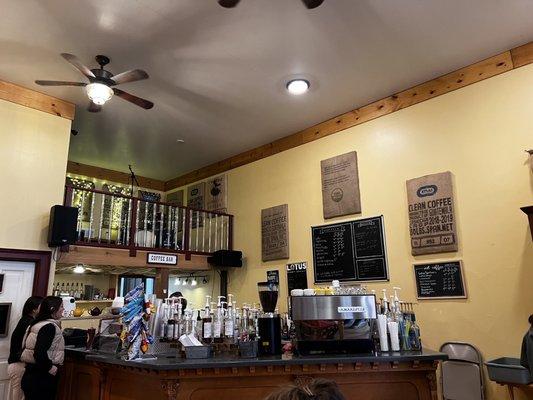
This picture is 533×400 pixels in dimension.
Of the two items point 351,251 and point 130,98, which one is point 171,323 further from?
point 351,251

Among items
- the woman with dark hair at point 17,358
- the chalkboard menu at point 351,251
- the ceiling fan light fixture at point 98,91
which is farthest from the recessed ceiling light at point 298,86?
the woman with dark hair at point 17,358

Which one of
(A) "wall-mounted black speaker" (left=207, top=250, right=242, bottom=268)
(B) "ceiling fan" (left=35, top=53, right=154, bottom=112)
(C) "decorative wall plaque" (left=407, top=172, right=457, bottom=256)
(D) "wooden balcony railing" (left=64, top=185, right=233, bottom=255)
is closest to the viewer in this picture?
(B) "ceiling fan" (left=35, top=53, right=154, bottom=112)

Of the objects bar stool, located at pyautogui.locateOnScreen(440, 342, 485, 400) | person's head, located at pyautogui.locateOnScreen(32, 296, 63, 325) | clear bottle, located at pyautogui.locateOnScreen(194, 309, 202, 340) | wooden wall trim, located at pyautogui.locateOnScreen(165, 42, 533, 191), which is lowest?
bar stool, located at pyautogui.locateOnScreen(440, 342, 485, 400)

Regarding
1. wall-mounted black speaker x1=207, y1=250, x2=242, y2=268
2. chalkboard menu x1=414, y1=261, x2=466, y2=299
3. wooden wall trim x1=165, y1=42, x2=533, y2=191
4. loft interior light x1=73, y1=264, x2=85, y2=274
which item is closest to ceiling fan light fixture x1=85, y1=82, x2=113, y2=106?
wooden wall trim x1=165, y1=42, x2=533, y2=191

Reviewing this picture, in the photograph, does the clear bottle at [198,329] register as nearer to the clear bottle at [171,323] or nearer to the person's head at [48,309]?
the clear bottle at [171,323]

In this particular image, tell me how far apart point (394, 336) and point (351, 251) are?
2.15 m

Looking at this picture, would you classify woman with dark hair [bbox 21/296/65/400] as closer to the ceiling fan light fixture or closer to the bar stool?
the ceiling fan light fixture

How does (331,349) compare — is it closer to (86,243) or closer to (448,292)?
(448,292)

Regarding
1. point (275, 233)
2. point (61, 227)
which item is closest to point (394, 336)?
point (275, 233)

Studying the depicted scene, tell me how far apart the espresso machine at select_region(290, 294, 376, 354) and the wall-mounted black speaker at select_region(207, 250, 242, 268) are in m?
3.52

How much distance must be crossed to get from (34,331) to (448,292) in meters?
4.20

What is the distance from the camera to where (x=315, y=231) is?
5.98 metres

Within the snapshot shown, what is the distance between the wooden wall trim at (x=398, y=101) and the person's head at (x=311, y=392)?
4.60 metres

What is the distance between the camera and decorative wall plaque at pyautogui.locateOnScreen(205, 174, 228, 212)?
25.2 ft
